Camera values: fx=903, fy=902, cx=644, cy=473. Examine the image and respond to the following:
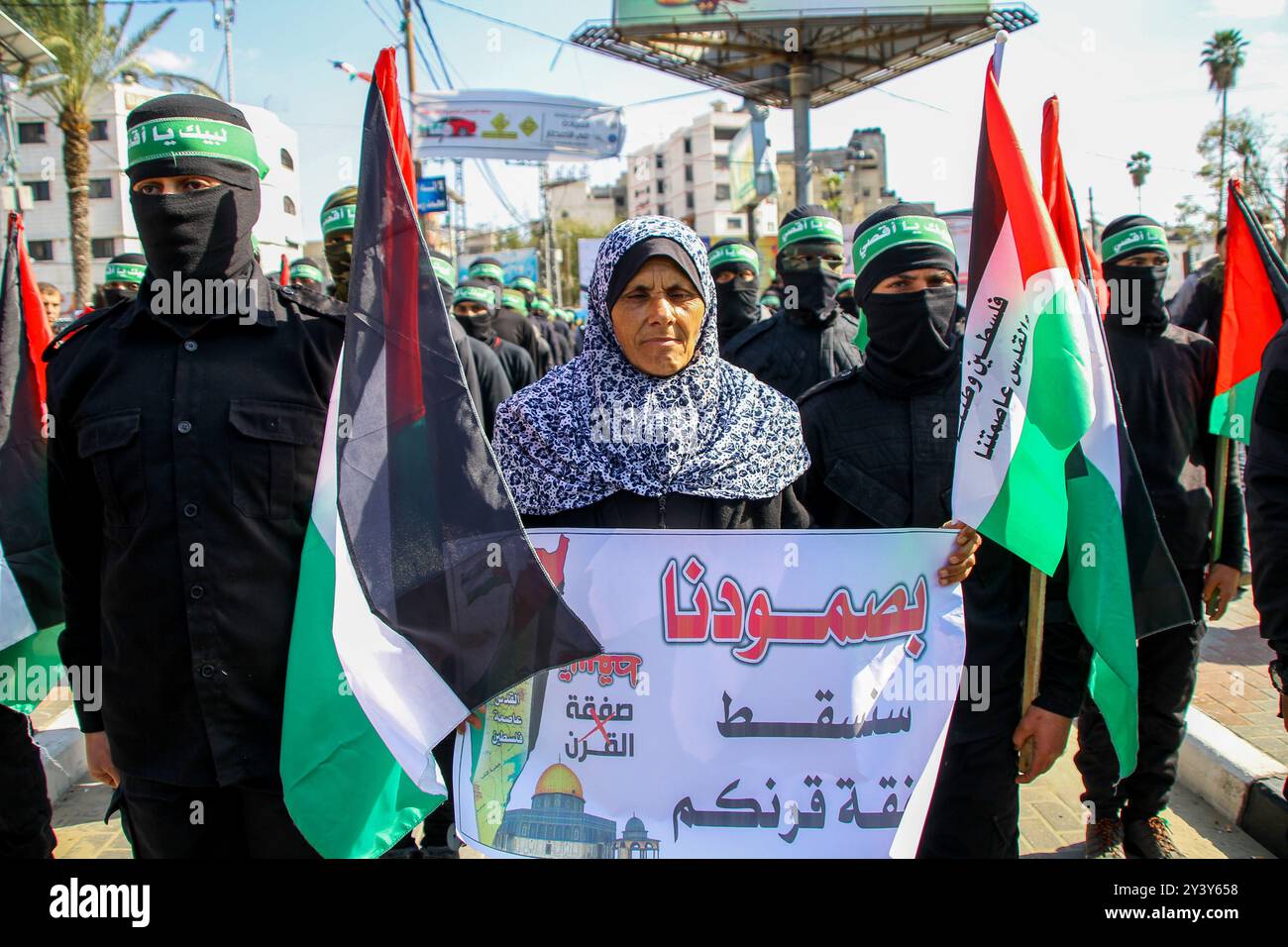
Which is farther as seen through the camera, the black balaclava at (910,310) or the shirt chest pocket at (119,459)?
the black balaclava at (910,310)

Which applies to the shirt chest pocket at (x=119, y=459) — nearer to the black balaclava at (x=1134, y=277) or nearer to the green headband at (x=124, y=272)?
the black balaclava at (x=1134, y=277)

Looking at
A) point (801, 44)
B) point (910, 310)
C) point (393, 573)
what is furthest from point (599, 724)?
point (801, 44)

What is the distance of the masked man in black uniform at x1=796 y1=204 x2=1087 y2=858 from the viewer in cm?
249

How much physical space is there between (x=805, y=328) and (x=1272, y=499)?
10.0 ft

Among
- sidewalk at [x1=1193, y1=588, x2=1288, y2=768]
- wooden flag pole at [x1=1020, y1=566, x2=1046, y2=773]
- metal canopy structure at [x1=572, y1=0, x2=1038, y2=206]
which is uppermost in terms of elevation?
metal canopy structure at [x1=572, y1=0, x2=1038, y2=206]

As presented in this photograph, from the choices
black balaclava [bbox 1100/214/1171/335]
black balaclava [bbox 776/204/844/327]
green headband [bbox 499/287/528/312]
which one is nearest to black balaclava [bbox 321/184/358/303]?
black balaclava [bbox 776/204/844/327]

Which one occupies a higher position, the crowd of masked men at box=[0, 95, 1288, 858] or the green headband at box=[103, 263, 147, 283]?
the green headband at box=[103, 263, 147, 283]

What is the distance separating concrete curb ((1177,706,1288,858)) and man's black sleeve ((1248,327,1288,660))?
5.46 feet

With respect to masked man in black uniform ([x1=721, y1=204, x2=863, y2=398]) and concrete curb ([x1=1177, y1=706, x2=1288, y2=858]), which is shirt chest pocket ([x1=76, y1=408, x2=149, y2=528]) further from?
concrete curb ([x1=1177, y1=706, x2=1288, y2=858])

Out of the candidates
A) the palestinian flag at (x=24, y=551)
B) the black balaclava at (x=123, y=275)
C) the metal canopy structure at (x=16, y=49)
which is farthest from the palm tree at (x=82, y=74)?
the palestinian flag at (x=24, y=551)

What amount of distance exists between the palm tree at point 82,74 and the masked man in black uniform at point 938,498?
18671mm

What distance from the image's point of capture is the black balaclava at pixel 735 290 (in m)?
6.05

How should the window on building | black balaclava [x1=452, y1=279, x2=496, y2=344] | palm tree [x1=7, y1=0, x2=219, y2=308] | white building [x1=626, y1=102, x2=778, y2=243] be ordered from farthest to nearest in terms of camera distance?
white building [x1=626, y1=102, x2=778, y2=243] → the window on building → palm tree [x1=7, y1=0, x2=219, y2=308] → black balaclava [x1=452, y1=279, x2=496, y2=344]
